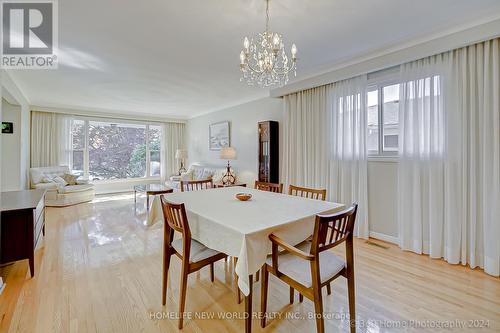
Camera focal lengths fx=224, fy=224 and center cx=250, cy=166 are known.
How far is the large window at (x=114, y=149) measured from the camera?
6.45 metres

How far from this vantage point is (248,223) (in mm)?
1480

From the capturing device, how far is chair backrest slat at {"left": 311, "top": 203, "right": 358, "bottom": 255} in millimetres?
1289

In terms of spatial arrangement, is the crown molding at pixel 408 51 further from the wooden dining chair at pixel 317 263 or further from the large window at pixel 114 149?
the large window at pixel 114 149

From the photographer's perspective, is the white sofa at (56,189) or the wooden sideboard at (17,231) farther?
the white sofa at (56,189)

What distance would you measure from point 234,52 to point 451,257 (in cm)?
353

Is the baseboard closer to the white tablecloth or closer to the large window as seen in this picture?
the white tablecloth

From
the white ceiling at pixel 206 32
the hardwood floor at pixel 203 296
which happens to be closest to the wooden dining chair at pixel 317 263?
the hardwood floor at pixel 203 296

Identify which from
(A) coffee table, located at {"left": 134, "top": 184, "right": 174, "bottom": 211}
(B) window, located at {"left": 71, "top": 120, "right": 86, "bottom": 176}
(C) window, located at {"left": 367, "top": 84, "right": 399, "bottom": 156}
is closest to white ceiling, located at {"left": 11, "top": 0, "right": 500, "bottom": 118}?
(C) window, located at {"left": 367, "top": 84, "right": 399, "bottom": 156}

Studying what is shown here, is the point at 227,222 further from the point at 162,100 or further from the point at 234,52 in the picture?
the point at 162,100


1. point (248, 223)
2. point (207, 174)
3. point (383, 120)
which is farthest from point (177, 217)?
point (207, 174)

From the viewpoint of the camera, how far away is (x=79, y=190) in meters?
5.36

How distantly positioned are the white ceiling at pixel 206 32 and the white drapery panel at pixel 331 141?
0.46m

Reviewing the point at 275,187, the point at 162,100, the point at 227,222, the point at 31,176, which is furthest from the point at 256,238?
the point at 31,176

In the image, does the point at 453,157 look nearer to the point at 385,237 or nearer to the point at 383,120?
the point at 383,120
